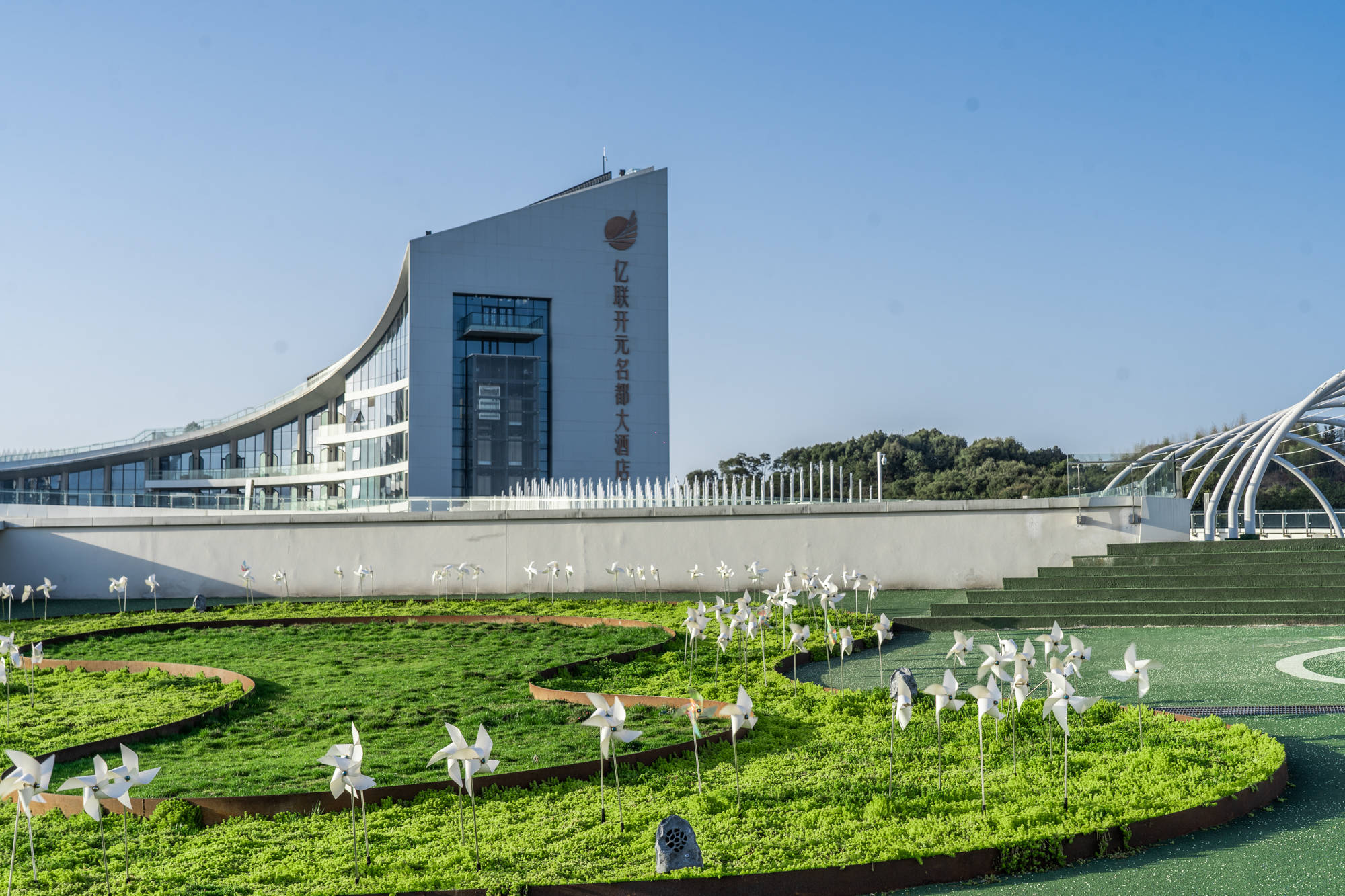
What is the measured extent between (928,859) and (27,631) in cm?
1583

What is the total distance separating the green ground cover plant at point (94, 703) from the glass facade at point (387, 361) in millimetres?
37339

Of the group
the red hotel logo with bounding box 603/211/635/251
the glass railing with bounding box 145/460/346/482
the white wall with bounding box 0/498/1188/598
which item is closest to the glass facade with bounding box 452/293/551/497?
the red hotel logo with bounding box 603/211/635/251

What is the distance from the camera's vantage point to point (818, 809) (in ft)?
18.5

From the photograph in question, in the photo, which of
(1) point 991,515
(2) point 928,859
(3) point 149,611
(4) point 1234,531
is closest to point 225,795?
(2) point 928,859

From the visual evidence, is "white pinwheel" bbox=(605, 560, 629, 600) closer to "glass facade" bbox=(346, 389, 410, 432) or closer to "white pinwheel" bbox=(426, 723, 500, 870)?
"white pinwheel" bbox=(426, 723, 500, 870)

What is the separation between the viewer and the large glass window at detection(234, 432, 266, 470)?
7569 cm

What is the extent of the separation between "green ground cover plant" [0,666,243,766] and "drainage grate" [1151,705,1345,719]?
8482 millimetres

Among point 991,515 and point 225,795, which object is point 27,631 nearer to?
point 225,795

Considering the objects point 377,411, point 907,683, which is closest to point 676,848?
point 907,683

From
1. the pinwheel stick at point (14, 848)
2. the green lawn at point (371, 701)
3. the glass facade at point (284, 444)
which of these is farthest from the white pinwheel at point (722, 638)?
the glass facade at point (284, 444)

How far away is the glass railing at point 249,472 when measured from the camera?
61.5m

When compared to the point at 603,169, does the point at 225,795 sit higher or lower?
lower

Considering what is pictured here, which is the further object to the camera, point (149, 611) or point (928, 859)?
point (149, 611)

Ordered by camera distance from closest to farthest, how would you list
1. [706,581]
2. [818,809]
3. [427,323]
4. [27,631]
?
[818,809], [27,631], [706,581], [427,323]
